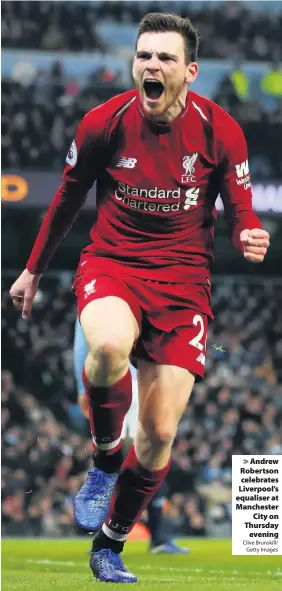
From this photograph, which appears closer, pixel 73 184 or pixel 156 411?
pixel 156 411

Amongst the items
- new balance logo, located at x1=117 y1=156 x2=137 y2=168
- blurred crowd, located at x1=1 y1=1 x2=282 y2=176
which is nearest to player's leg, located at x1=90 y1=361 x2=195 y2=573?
new balance logo, located at x1=117 y1=156 x2=137 y2=168

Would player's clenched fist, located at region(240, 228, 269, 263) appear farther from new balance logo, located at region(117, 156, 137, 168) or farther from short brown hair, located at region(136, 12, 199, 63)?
short brown hair, located at region(136, 12, 199, 63)

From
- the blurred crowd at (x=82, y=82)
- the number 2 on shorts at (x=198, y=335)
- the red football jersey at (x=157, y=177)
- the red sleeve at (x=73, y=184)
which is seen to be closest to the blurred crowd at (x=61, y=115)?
the blurred crowd at (x=82, y=82)

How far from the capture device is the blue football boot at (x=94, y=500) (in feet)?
14.6

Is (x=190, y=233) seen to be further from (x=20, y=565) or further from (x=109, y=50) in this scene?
(x=109, y=50)

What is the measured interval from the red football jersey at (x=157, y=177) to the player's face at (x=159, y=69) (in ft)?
0.34

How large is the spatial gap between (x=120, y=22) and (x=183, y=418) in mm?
5293

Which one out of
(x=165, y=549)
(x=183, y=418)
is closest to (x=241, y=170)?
(x=165, y=549)

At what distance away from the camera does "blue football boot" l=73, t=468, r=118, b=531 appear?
14.6ft

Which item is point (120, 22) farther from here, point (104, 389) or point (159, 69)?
point (104, 389)

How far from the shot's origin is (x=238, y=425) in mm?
12742

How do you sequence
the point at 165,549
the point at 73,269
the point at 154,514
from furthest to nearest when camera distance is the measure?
the point at 73,269 < the point at 165,549 < the point at 154,514

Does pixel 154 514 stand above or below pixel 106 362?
below

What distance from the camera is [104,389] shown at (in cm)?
427
